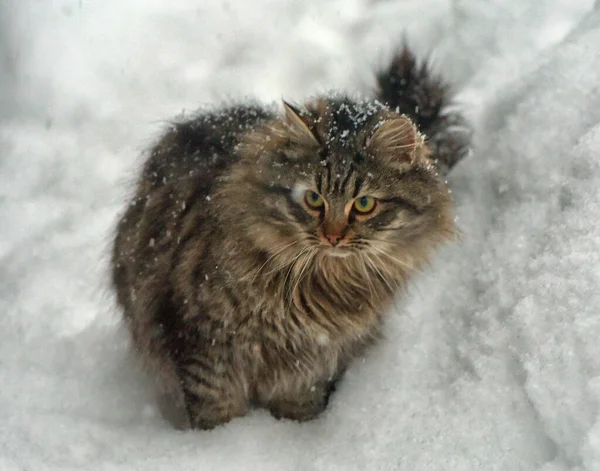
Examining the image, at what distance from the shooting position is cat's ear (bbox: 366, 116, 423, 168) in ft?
4.40

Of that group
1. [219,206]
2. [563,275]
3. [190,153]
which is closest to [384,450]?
[563,275]

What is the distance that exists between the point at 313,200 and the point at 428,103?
0.78m

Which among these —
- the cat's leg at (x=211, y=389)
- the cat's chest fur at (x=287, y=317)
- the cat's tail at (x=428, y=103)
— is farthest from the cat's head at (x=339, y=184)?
the cat's tail at (x=428, y=103)

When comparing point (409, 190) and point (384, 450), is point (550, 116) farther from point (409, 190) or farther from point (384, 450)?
point (384, 450)

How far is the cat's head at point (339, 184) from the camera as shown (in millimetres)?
1353

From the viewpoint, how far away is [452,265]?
1926 mm

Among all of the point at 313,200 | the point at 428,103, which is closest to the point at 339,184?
the point at 313,200

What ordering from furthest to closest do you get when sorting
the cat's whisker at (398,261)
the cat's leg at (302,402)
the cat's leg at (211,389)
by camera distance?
the cat's leg at (302,402) → the cat's leg at (211,389) → the cat's whisker at (398,261)

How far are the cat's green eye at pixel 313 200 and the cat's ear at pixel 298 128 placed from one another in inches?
4.3

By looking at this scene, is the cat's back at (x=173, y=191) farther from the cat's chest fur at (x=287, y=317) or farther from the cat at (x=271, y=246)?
the cat's chest fur at (x=287, y=317)

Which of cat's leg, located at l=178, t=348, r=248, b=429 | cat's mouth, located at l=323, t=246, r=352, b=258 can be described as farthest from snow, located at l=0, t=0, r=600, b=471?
cat's mouth, located at l=323, t=246, r=352, b=258

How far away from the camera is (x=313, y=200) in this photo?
4.51 ft

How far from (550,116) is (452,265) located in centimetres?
53

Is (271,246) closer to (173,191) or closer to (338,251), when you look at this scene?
(338,251)
